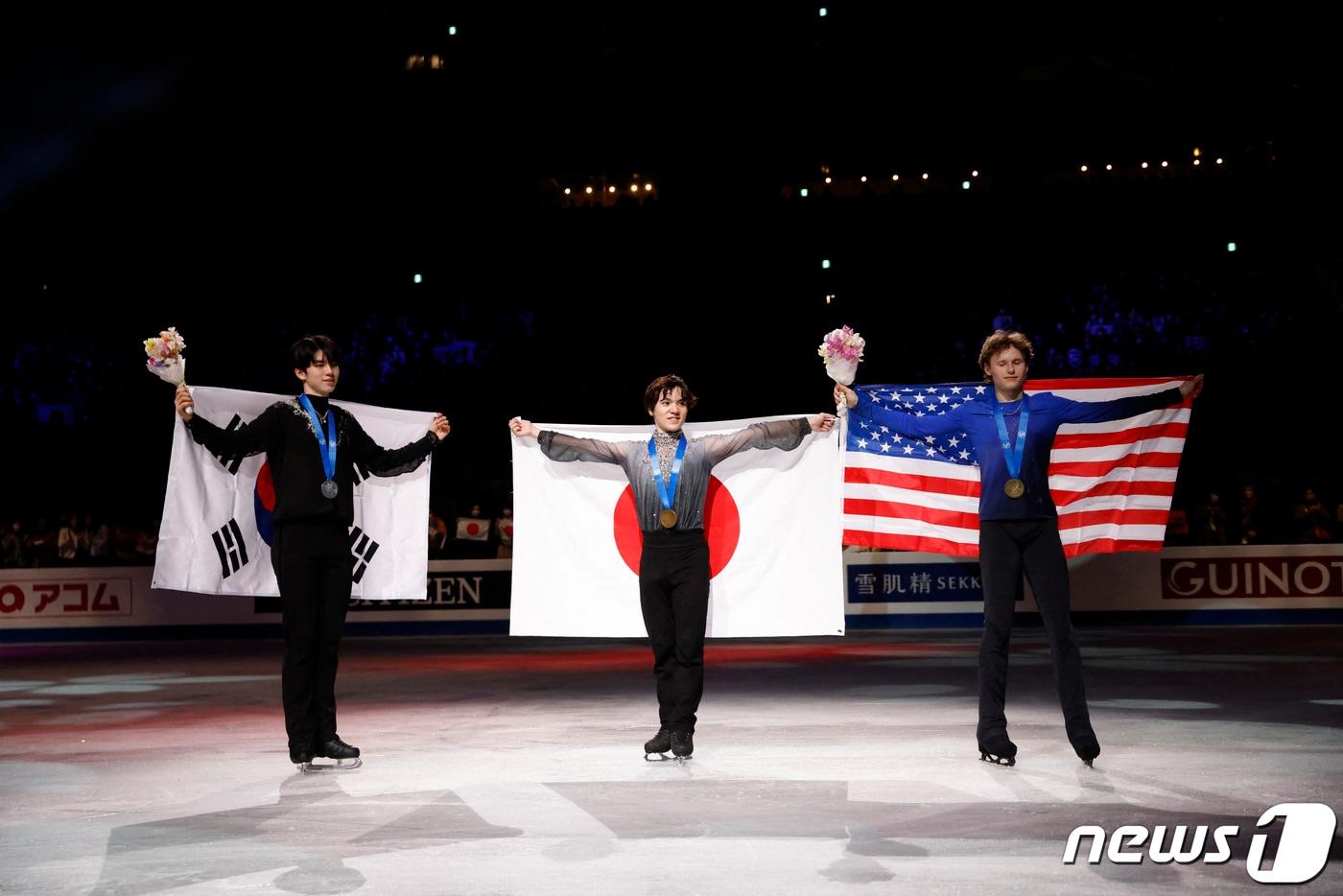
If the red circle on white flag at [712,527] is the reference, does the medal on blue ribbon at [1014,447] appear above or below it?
above

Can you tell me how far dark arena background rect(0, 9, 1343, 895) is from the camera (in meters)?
6.45

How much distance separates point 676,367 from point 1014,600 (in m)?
20.1

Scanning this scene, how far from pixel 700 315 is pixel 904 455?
19.7m

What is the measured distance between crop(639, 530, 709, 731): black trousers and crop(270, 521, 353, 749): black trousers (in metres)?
1.74

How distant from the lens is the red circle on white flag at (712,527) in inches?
341

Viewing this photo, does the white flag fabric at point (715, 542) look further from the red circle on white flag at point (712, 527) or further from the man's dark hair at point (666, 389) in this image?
the man's dark hair at point (666, 389)

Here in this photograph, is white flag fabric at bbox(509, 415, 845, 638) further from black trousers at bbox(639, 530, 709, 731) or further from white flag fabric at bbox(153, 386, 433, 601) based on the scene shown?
white flag fabric at bbox(153, 386, 433, 601)

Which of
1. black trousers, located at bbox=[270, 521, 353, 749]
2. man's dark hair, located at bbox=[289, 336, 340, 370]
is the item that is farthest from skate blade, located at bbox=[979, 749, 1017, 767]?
man's dark hair, located at bbox=[289, 336, 340, 370]

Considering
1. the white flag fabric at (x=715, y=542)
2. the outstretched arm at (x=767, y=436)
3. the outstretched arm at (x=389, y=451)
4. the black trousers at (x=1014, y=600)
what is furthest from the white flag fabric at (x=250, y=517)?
the black trousers at (x=1014, y=600)

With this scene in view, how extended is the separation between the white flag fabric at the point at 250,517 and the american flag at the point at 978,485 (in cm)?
282

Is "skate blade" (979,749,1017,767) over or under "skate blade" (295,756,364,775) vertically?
over

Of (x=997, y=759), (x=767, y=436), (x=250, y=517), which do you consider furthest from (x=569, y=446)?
(x=997, y=759)

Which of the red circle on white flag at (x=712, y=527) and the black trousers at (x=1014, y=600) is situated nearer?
the black trousers at (x=1014, y=600)

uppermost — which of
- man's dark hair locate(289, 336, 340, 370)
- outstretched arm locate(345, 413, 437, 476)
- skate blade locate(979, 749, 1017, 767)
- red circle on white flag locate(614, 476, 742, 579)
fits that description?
man's dark hair locate(289, 336, 340, 370)
